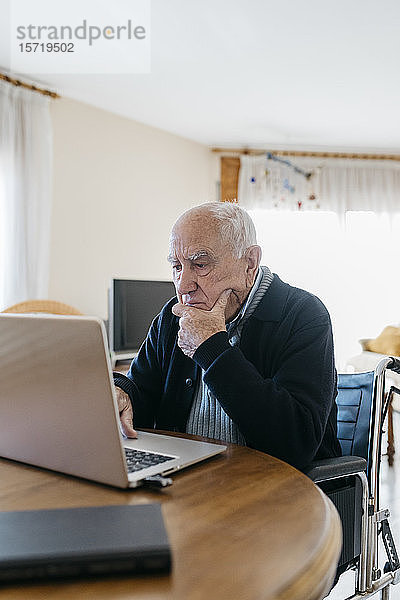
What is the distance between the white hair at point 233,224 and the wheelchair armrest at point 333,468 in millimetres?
519

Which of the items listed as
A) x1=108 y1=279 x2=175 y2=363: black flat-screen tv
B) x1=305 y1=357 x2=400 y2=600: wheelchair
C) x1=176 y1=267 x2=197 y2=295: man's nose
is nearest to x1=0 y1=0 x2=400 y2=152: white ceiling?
x1=108 y1=279 x2=175 y2=363: black flat-screen tv

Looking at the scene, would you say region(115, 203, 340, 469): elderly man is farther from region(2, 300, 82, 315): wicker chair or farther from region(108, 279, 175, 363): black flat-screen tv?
region(108, 279, 175, 363): black flat-screen tv

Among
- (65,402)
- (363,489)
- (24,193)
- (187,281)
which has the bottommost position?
(363,489)

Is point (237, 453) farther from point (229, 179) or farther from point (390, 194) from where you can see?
point (390, 194)

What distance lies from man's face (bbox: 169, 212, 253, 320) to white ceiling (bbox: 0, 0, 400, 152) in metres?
2.12

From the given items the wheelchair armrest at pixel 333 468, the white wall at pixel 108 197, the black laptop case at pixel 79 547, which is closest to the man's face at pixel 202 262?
the wheelchair armrest at pixel 333 468

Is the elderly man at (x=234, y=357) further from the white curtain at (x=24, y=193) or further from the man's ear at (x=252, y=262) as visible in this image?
the white curtain at (x=24, y=193)

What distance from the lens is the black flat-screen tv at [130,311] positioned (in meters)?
3.82

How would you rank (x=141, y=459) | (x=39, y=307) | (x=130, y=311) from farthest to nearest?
(x=130, y=311), (x=39, y=307), (x=141, y=459)

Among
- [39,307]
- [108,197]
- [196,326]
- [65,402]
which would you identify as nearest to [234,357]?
[196,326]

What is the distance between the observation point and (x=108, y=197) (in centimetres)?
488

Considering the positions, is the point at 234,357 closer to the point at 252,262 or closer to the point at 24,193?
the point at 252,262

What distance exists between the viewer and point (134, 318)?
395 cm

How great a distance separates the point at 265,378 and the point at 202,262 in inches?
12.2
